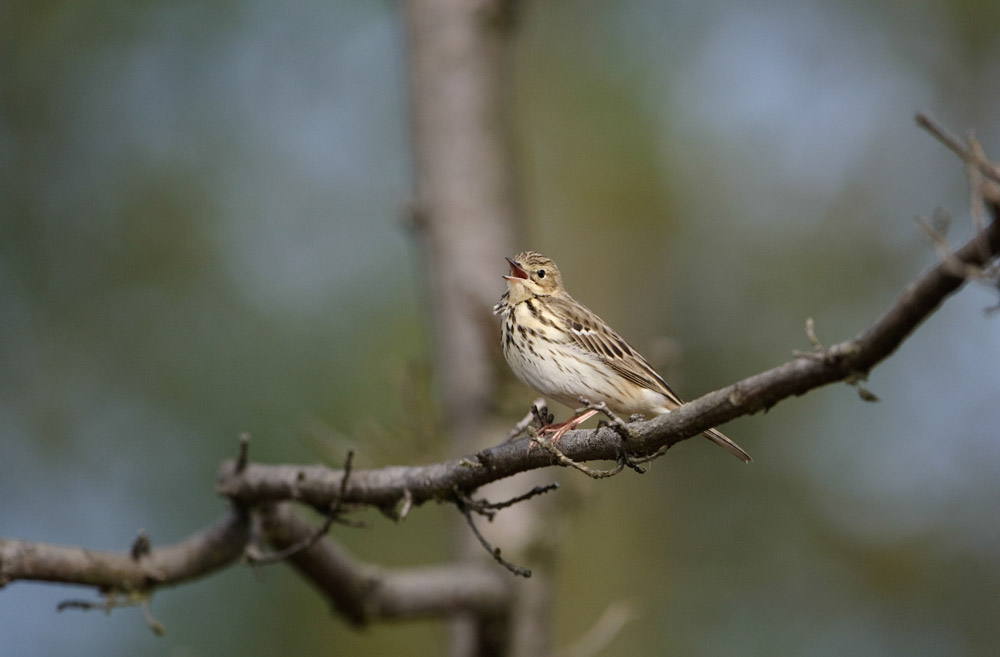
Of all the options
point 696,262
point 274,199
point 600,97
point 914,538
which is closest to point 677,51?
point 600,97

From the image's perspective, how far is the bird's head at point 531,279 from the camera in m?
5.65

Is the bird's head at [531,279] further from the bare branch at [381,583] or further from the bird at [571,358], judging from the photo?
the bare branch at [381,583]

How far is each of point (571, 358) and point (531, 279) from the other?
0.73m

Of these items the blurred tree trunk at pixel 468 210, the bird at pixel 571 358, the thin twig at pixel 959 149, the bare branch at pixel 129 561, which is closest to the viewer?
the thin twig at pixel 959 149

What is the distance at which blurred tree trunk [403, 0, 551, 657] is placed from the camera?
7219 millimetres

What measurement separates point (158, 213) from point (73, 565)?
30.7 ft

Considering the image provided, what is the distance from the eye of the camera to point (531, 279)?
18.7ft

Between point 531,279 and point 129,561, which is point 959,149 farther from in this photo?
point 129,561

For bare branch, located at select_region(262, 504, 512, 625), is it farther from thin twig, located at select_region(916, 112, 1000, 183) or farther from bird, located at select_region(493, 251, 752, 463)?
thin twig, located at select_region(916, 112, 1000, 183)

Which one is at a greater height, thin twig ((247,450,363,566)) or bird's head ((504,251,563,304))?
bird's head ((504,251,563,304))

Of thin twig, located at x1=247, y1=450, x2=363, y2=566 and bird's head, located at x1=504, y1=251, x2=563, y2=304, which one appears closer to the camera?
thin twig, located at x1=247, y1=450, x2=363, y2=566

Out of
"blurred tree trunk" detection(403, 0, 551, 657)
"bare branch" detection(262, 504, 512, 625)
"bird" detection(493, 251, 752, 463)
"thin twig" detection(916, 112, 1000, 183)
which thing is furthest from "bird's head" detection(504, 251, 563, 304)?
"thin twig" detection(916, 112, 1000, 183)

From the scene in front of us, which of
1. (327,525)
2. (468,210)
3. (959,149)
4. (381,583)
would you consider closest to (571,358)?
(327,525)

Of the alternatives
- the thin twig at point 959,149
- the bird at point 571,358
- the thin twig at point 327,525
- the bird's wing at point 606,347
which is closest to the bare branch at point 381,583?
the thin twig at point 327,525
